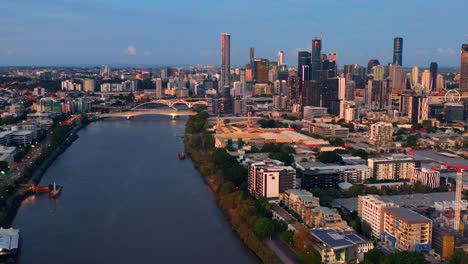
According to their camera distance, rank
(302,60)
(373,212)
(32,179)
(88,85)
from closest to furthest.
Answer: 1. (373,212)
2. (32,179)
3. (302,60)
4. (88,85)

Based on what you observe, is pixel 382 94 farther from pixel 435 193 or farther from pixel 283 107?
pixel 435 193

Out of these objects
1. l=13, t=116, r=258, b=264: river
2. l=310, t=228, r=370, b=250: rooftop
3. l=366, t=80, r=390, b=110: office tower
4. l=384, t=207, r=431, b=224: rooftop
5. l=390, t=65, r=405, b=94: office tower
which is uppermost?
l=390, t=65, r=405, b=94: office tower

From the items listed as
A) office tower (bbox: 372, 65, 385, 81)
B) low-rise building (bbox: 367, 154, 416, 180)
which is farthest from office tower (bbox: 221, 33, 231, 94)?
low-rise building (bbox: 367, 154, 416, 180)

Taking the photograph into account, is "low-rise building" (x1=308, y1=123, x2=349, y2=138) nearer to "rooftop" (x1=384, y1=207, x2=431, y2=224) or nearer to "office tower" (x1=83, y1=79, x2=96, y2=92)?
"rooftop" (x1=384, y1=207, x2=431, y2=224)

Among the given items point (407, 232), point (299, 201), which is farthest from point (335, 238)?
point (299, 201)

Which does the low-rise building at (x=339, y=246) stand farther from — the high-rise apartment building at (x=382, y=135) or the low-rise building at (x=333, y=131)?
the low-rise building at (x=333, y=131)

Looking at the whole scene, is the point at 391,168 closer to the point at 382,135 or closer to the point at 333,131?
the point at 382,135
